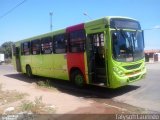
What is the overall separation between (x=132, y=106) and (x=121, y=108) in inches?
18.3

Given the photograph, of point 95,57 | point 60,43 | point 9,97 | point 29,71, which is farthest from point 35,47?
point 95,57

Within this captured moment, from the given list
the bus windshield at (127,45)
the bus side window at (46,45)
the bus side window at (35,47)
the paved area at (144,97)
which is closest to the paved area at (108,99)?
the paved area at (144,97)

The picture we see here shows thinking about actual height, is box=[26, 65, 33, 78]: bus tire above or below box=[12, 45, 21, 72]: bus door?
below

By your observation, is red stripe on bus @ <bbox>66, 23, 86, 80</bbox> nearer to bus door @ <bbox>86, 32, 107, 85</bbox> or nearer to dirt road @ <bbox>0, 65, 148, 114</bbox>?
bus door @ <bbox>86, 32, 107, 85</bbox>

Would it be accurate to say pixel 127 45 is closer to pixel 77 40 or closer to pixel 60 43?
pixel 77 40

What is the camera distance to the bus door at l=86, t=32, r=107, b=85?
417 inches

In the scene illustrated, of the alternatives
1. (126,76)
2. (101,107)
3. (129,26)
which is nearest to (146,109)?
(101,107)

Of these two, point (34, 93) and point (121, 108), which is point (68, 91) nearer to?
point (34, 93)

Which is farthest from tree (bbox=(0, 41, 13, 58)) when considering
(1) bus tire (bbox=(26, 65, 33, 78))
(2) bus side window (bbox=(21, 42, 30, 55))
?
(1) bus tire (bbox=(26, 65, 33, 78))

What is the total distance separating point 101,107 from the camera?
27.2ft

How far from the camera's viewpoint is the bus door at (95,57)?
34.8 ft

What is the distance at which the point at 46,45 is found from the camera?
14641 millimetres

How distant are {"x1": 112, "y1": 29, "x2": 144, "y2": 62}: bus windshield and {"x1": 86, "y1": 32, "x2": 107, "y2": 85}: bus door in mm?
862

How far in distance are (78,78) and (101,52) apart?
2.02 meters
